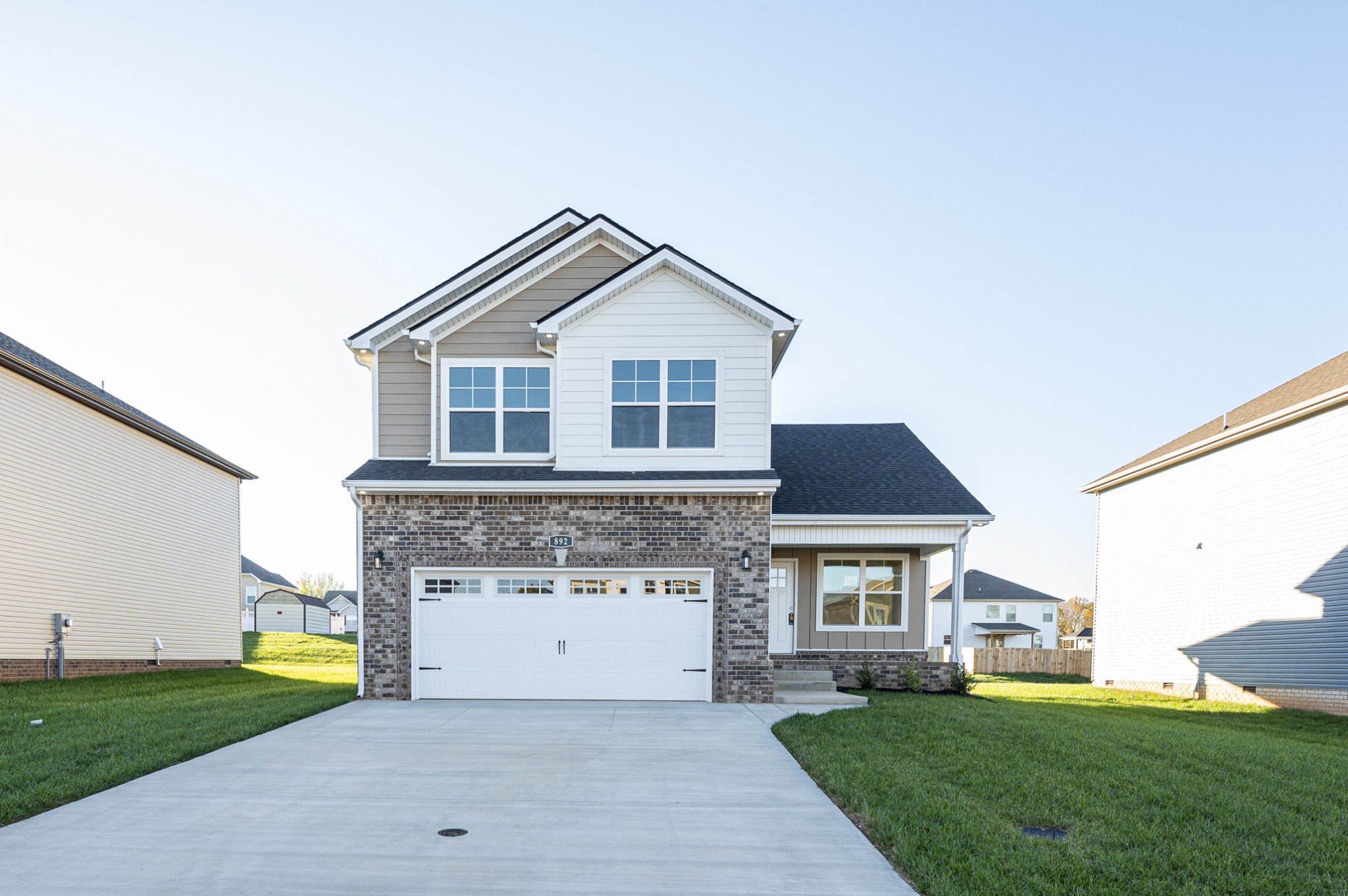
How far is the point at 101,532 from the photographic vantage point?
17.3 meters

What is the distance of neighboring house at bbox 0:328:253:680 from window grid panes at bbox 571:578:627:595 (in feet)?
38.2

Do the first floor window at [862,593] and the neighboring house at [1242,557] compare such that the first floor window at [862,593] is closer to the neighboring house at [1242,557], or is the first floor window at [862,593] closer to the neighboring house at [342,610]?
the neighboring house at [1242,557]

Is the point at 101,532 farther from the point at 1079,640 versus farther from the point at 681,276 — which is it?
the point at 1079,640

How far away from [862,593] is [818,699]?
3474mm

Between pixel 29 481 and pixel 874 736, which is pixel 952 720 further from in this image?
pixel 29 481

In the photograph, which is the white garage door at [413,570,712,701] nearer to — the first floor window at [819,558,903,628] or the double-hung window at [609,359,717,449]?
the double-hung window at [609,359,717,449]

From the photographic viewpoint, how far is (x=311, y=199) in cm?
1490

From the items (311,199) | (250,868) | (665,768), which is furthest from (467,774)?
(311,199)

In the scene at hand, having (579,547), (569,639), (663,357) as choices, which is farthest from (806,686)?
(663,357)

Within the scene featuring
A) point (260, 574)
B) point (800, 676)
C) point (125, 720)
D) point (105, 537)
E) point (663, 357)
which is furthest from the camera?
point (260, 574)

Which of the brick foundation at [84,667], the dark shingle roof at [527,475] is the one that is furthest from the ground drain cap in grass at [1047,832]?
the brick foundation at [84,667]

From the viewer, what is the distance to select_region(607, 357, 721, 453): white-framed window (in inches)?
483

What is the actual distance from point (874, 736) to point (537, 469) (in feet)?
21.3

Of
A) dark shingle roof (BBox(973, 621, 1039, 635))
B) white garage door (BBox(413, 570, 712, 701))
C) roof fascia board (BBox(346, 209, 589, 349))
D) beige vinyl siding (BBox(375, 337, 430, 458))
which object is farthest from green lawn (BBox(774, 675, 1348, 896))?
dark shingle roof (BBox(973, 621, 1039, 635))
